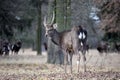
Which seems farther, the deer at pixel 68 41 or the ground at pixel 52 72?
the deer at pixel 68 41

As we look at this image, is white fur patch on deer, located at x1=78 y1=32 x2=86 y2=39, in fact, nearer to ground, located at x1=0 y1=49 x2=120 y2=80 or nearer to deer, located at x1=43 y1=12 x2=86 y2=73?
deer, located at x1=43 y1=12 x2=86 y2=73

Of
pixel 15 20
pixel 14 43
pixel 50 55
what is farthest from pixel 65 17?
pixel 14 43

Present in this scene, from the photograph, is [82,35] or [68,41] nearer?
[82,35]

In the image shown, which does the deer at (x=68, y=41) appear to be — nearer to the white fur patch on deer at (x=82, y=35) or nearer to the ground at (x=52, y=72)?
the white fur patch on deer at (x=82, y=35)

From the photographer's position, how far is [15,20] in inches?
1639

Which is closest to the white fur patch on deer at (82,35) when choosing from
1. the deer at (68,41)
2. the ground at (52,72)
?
the deer at (68,41)

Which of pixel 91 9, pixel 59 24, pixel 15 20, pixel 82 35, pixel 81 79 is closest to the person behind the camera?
pixel 81 79

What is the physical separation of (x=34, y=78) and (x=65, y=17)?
10.1 meters

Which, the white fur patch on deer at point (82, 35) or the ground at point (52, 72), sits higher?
the white fur patch on deer at point (82, 35)

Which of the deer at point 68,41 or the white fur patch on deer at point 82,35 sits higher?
the white fur patch on deer at point 82,35

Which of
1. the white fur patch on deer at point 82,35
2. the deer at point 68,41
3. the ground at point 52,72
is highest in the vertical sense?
the white fur patch on deer at point 82,35

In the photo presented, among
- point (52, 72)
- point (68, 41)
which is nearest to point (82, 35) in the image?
point (68, 41)

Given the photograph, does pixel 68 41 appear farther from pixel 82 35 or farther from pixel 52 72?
pixel 52 72

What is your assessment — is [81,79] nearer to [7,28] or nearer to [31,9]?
[7,28]
